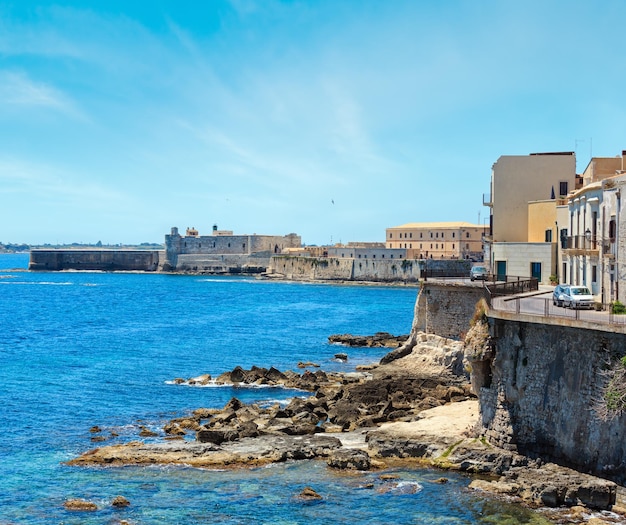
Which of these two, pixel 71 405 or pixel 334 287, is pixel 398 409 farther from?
pixel 334 287

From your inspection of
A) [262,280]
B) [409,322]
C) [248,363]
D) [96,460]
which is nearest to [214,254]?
[262,280]

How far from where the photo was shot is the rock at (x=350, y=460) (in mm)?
21953

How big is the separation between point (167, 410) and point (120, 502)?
11679 millimetres

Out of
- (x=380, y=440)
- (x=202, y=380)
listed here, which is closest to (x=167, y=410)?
(x=202, y=380)

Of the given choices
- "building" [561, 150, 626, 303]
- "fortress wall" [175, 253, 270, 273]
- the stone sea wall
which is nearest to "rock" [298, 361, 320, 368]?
"building" [561, 150, 626, 303]

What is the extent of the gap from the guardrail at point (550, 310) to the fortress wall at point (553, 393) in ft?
2.64

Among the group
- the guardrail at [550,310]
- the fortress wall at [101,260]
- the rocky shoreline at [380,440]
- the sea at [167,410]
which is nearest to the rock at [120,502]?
the sea at [167,410]

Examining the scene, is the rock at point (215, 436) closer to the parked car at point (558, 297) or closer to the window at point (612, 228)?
the parked car at point (558, 297)

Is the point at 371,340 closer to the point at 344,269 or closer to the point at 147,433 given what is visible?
the point at 147,433

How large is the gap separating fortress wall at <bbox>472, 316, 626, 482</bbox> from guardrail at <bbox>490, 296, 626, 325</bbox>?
2.64 feet

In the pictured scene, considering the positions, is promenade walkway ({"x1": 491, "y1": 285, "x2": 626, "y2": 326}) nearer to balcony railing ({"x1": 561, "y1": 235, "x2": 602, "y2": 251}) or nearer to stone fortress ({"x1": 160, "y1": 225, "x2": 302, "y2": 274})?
balcony railing ({"x1": 561, "y1": 235, "x2": 602, "y2": 251})

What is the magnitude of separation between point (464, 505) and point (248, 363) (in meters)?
25.8

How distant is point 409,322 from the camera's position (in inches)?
2589

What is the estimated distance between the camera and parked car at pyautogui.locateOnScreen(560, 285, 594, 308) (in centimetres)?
2497
